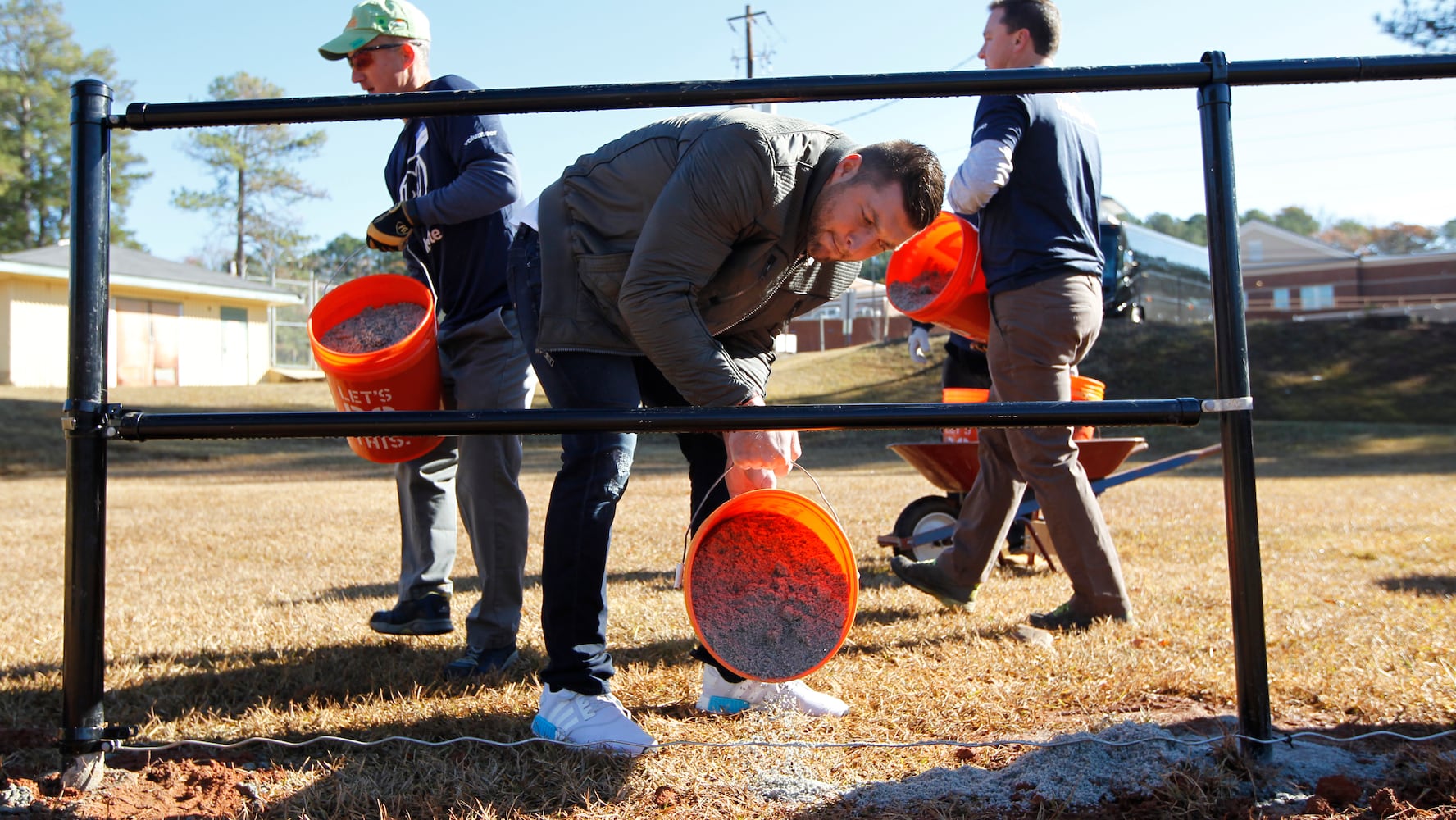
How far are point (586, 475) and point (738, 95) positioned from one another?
0.89m

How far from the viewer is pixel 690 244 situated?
213 cm

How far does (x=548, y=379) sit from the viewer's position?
2.51m

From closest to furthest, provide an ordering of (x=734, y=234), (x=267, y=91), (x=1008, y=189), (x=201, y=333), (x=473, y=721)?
(x=734, y=234)
(x=473, y=721)
(x=1008, y=189)
(x=201, y=333)
(x=267, y=91)

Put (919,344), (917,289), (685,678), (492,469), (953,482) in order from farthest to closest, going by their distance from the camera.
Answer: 1. (919,344)
2. (953,482)
3. (917,289)
4. (492,469)
5. (685,678)

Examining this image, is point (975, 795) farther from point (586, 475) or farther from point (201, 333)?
point (201, 333)

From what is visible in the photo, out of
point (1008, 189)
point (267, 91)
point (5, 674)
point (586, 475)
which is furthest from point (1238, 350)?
point (267, 91)

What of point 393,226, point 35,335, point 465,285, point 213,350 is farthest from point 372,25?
point 213,350

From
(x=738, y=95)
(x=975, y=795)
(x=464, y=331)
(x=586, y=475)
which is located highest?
(x=738, y=95)

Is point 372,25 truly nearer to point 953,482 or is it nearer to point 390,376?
point 390,376

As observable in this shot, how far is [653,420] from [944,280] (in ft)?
7.69

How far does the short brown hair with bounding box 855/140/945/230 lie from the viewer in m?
2.14

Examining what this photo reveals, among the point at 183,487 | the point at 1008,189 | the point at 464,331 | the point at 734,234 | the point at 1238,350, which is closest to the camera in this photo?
the point at 1238,350

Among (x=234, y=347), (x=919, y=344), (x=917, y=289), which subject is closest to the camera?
(x=917, y=289)

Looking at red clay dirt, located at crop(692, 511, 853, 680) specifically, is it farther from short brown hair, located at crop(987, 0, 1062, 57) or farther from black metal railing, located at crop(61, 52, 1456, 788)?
short brown hair, located at crop(987, 0, 1062, 57)
